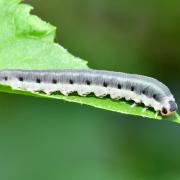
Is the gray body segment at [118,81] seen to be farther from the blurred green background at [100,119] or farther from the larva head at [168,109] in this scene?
the blurred green background at [100,119]

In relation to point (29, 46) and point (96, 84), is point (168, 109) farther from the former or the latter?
point (29, 46)

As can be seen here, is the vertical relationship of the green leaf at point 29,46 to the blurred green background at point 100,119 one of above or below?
above

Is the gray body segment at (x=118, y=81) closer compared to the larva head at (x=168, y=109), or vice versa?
the larva head at (x=168, y=109)

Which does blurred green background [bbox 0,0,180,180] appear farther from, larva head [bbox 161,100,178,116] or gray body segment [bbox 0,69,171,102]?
larva head [bbox 161,100,178,116]

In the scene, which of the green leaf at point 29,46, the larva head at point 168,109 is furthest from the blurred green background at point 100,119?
the green leaf at point 29,46

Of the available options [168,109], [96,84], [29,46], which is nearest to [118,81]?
[96,84]

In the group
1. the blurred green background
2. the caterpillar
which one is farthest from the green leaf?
the blurred green background

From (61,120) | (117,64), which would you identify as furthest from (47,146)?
(117,64)
